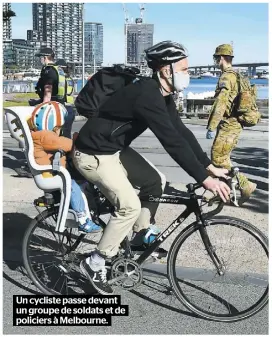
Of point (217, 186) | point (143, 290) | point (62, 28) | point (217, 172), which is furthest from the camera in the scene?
point (62, 28)

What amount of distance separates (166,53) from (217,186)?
93 centimetres

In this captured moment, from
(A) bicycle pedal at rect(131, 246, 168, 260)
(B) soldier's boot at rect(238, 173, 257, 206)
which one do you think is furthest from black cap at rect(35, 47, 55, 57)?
(A) bicycle pedal at rect(131, 246, 168, 260)

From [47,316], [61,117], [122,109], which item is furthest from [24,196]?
[122,109]

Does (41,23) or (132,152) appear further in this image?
(41,23)

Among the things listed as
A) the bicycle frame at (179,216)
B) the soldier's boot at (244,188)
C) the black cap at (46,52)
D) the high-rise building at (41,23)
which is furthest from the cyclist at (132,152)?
the high-rise building at (41,23)

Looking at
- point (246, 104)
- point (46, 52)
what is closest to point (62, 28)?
point (46, 52)

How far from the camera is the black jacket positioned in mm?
3326

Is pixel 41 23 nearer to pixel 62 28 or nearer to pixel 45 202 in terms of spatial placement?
pixel 62 28

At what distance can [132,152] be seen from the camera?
3.89m

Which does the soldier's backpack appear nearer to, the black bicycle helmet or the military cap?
the military cap

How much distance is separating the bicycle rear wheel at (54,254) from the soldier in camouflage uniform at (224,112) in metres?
2.72

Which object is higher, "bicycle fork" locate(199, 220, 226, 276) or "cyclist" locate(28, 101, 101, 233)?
"cyclist" locate(28, 101, 101, 233)

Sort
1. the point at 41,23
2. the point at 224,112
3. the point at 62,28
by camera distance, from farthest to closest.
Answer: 1. the point at 62,28
2. the point at 41,23
3. the point at 224,112

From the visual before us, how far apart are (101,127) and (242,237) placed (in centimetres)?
123
